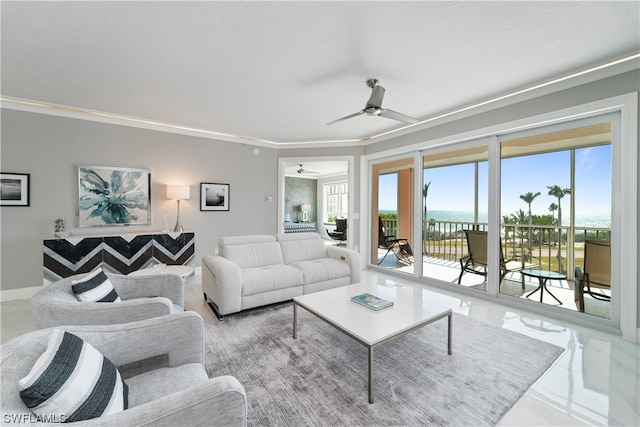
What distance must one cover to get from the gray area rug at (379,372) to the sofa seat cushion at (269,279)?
1.27ft

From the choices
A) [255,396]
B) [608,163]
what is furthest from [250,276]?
[608,163]

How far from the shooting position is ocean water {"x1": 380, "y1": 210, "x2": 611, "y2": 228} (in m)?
2.74

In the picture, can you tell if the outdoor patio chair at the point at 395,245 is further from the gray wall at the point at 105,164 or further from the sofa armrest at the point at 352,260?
the gray wall at the point at 105,164

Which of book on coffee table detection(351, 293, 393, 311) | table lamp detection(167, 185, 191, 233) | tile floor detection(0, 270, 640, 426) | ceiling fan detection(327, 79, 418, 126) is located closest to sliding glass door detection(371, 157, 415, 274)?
tile floor detection(0, 270, 640, 426)

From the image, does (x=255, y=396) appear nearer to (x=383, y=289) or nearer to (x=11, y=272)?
(x=383, y=289)

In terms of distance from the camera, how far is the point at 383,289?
107 inches

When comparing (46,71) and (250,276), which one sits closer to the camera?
(46,71)

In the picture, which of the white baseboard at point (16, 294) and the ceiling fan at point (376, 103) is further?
the white baseboard at point (16, 294)

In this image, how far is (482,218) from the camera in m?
3.71

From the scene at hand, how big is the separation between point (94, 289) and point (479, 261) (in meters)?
4.24

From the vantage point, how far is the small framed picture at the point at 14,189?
11.1 feet

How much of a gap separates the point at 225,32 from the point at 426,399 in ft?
9.78

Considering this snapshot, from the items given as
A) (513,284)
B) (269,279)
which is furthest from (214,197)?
(513,284)

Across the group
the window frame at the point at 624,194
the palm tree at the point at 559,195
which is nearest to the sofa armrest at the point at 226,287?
the window frame at the point at 624,194
